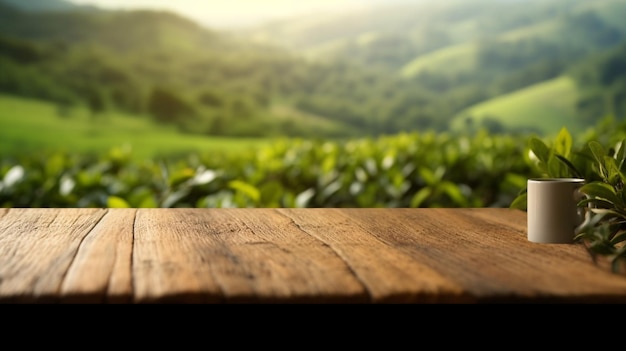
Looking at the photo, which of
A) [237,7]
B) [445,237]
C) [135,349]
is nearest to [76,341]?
[135,349]

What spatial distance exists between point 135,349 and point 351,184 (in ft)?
5.40

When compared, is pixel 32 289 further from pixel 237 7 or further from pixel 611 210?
pixel 237 7

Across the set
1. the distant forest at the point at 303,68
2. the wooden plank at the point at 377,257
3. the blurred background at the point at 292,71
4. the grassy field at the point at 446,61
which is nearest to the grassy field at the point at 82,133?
the blurred background at the point at 292,71

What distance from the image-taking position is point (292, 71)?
10.4 metres

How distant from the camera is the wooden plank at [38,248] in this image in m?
0.88

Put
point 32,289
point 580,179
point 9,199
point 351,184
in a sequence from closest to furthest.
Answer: point 32,289 < point 580,179 < point 9,199 < point 351,184

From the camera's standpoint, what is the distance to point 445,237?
1.27m

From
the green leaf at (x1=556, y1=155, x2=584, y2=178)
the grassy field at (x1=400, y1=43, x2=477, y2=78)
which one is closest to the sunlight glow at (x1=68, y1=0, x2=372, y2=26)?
the grassy field at (x1=400, y1=43, x2=477, y2=78)

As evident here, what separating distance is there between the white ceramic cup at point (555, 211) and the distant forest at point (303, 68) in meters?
8.57

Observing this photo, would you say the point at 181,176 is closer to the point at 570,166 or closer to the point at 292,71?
the point at 570,166

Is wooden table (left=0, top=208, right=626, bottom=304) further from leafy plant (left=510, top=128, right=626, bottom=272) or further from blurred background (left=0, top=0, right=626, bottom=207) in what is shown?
blurred background (left=0, top=0, right=626, bottom=207)

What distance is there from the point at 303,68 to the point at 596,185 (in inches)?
366

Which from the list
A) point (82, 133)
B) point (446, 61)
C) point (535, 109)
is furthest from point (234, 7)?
point (535, 109)

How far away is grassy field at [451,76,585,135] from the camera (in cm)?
943
